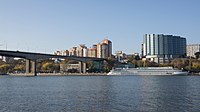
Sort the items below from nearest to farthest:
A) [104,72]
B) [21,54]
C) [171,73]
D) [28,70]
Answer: [21,54], [171,73], [28,70], [104,72]

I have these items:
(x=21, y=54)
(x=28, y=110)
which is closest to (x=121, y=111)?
(x=28, y=110)

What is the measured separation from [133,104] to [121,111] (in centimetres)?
344

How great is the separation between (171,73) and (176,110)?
97.2m

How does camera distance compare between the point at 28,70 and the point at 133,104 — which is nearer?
the point at 133,104

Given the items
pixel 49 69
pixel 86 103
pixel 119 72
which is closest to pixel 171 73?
pixel 119 72

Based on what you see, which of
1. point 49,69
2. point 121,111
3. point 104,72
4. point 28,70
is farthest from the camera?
point 49,69

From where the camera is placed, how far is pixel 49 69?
163 meters

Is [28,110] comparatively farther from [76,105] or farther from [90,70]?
[90,70]

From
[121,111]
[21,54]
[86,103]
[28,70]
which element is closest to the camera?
[121,111]

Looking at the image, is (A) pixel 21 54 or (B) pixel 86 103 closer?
(B) pixel 86 103

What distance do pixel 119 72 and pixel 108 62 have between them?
26.5m

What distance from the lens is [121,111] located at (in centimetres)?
2348

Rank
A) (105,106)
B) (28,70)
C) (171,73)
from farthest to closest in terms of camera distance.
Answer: (28,70) < (171,73) < (105,106)

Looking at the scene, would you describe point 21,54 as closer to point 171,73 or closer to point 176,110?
point 171,73
